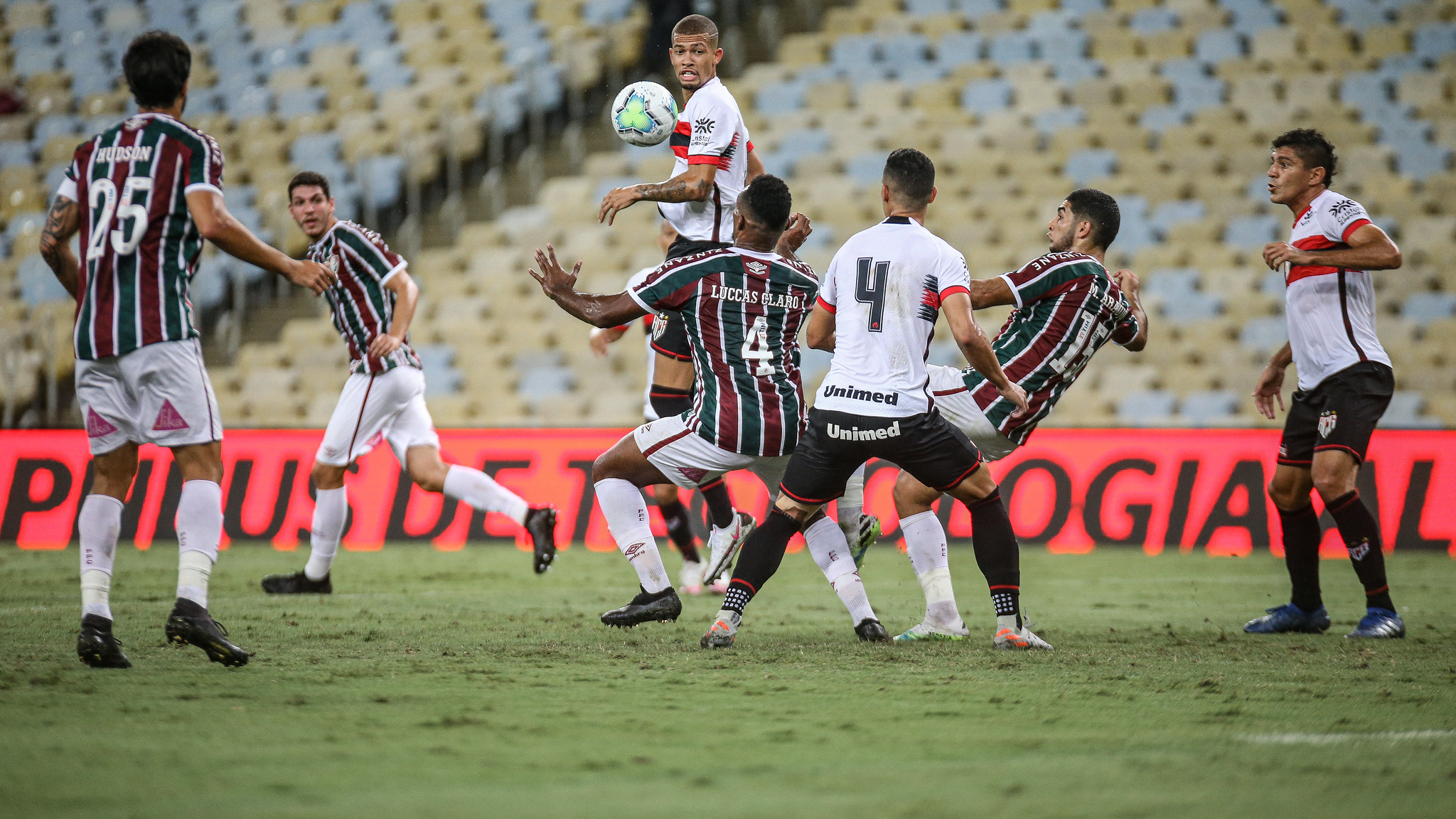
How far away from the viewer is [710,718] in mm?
3939

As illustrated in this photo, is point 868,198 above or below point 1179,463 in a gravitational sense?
above

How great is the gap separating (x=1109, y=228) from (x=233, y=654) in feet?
12.9

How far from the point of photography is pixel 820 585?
27.8 feet

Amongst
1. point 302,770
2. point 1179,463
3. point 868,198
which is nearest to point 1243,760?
point 302,770

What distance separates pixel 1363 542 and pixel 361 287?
5.24m

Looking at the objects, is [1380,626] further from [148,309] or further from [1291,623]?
[148,309]

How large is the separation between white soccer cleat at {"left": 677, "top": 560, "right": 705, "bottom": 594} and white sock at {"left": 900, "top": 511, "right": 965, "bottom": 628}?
2265 millimetres

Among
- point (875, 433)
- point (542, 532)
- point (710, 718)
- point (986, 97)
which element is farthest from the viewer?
point (986, 97)

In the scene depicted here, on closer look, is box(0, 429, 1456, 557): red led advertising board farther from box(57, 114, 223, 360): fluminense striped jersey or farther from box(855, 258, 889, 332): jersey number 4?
box(57, 114, 223, 360): fluminense striped jersey

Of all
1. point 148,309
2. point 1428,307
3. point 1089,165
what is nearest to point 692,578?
point 148,309

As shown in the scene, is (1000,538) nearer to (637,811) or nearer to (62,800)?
(637,811)

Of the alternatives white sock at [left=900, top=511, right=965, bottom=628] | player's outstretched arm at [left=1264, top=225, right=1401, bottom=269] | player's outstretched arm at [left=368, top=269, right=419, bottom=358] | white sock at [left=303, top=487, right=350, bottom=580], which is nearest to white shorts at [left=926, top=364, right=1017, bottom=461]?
white sock at [left=900, top=511, right=965, bottom=628]

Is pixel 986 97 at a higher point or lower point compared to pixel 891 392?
higher

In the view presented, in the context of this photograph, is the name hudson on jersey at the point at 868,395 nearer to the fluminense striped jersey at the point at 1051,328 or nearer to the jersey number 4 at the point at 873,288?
the jersey number 4 at the point at 873,288
